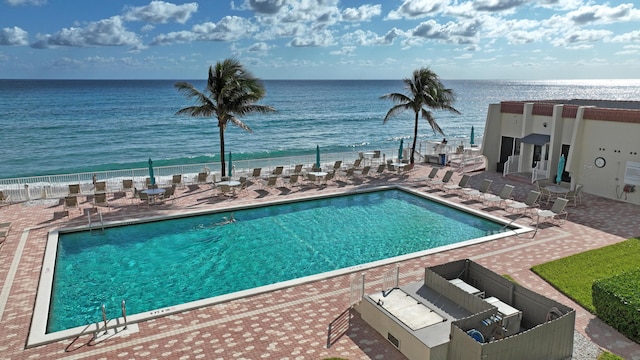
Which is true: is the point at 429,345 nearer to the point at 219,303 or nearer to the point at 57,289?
the point at 219,303

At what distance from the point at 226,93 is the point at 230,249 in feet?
31.6

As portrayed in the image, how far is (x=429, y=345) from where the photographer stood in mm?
7223

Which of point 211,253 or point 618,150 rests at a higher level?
point 618,150

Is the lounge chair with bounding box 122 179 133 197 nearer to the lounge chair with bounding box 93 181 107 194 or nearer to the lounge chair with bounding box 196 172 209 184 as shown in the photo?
the lounge chair with bounding box 93 181 107 194

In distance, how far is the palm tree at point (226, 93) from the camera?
2052 centimetres

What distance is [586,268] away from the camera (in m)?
11.2

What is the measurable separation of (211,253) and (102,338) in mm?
4967

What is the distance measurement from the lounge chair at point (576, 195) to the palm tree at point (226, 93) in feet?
45.7

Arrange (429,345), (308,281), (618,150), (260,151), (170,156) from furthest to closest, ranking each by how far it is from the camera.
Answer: (260,151)
(170,156)
(618,150)
(308,281)
(429,345)

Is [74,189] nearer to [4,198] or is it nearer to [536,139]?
[4,198]

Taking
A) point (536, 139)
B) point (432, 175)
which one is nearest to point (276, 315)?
point (432, 175)

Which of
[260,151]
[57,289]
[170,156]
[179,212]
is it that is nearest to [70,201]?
[179,212]

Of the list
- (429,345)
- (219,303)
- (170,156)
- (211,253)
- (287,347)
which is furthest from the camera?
(170,156)

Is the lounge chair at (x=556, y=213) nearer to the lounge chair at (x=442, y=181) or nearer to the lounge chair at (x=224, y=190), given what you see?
the lounge chair at (x=442, y=181)
